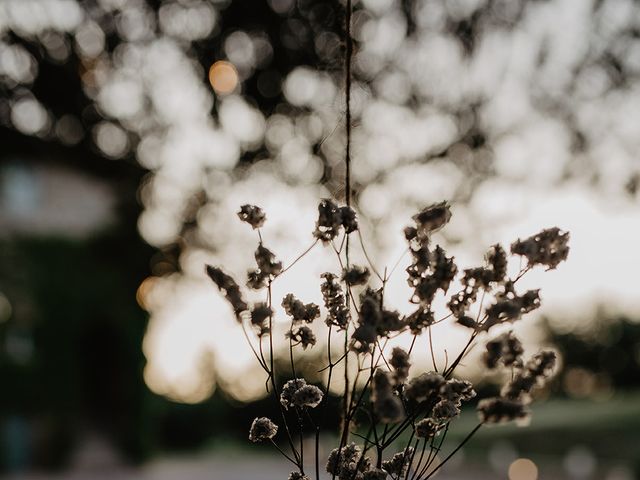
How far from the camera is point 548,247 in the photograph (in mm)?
1406

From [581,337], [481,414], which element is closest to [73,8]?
[481,414]

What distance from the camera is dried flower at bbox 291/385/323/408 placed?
1.49 meters

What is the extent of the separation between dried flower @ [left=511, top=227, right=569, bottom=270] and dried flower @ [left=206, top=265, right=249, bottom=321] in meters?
0.55

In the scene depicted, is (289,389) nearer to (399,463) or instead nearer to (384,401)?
(399,463)

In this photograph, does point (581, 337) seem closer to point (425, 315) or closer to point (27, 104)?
point (27, 104)

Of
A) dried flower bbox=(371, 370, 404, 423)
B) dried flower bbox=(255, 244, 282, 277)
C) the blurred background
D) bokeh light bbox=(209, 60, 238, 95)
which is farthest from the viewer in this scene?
bokeh light bbox=(209, 60, 238, 95)

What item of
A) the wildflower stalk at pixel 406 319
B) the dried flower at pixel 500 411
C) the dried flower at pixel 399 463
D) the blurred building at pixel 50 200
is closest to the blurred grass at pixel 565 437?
the blurred building at pixel 50 200

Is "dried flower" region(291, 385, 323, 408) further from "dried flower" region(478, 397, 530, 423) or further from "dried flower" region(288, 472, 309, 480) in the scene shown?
"dried flower" region(478, 397, 530, 423)

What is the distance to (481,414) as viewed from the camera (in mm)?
1257

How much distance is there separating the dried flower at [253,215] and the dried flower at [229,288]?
13 cm

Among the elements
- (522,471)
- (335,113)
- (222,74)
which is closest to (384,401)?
(335,113)

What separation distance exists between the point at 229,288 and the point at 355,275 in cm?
27

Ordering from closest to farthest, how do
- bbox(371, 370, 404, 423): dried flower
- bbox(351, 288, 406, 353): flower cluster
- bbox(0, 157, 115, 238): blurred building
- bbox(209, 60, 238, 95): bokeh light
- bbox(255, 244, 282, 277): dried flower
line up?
bbox(371, 370, 404, 423): dried flower, bbox(351, 288, 406, 353): flower cluster, bbox(255, 244, 282, 277): dried flower, bbox(209, 60, 238, 95): bokeh light, bbox(0, 157, 115, 238): blurred building

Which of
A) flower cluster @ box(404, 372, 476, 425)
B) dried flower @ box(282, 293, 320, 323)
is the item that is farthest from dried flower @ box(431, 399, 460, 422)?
dried flower @ box(282, 293, 320, 323)
